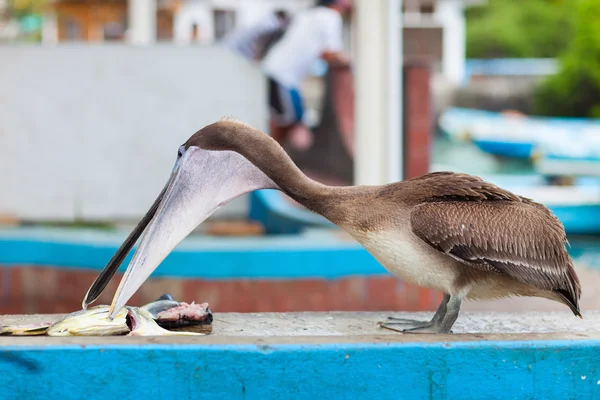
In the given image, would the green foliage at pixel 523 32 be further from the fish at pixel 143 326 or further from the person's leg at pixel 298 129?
the fish at pixel 143 326

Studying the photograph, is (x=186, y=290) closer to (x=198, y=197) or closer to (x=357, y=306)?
(x=357, y=306)

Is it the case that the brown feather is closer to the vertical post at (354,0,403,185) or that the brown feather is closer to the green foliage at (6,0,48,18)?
the vertical post at (354,0,403,185)

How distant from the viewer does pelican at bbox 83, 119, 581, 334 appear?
7.50 feet

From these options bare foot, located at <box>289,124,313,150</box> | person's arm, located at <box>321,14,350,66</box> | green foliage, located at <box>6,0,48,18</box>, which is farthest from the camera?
green foliage, located at <box>6,0,48,18</box>

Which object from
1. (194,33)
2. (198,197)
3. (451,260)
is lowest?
(451,260)

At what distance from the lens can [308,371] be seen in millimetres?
2168

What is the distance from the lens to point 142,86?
22.3 ft

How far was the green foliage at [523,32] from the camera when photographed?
36.1 meters

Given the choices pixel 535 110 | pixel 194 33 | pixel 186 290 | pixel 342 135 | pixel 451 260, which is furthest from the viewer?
pixel 535 110

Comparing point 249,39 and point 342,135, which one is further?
point 342,135

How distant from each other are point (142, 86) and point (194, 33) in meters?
4.64

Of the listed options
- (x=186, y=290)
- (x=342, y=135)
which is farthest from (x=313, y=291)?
(x=342, y=135)

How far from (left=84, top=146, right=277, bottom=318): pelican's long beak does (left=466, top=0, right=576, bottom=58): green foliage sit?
116ft

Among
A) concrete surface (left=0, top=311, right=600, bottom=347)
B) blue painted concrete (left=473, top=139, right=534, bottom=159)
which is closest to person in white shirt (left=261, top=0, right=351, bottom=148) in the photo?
concrete surface (left=0, top=311, right=600, bottom=347)
